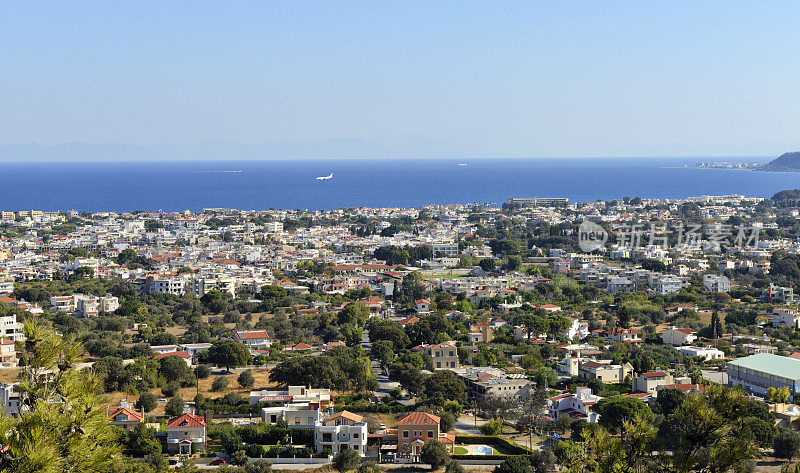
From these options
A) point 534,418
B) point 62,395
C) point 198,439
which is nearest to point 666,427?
point 534,418

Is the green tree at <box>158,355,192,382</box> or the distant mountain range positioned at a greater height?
the distant mountain range

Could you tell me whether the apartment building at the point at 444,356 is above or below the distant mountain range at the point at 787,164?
below

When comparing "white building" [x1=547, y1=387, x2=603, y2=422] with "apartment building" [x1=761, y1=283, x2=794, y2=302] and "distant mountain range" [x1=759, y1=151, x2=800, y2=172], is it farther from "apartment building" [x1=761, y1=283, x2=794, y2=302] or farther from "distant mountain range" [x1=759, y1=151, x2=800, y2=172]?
"distant mountain range" [x1=759, y1=151, x2=800, y2=172]

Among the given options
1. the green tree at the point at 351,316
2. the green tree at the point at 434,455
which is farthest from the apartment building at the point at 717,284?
the green tree at the point at 434,455

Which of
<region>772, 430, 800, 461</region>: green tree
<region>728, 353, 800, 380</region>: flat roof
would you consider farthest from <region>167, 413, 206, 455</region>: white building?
<region>728, 353, 800, 380</region>: flat roof

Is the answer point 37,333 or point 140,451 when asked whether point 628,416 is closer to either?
point 140,451

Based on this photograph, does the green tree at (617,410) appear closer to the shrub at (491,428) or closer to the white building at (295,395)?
the shrub at (491,428)

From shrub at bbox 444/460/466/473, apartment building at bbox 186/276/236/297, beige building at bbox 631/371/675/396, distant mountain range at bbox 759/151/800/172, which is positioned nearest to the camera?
shrub at bbox 444/460/466/473
